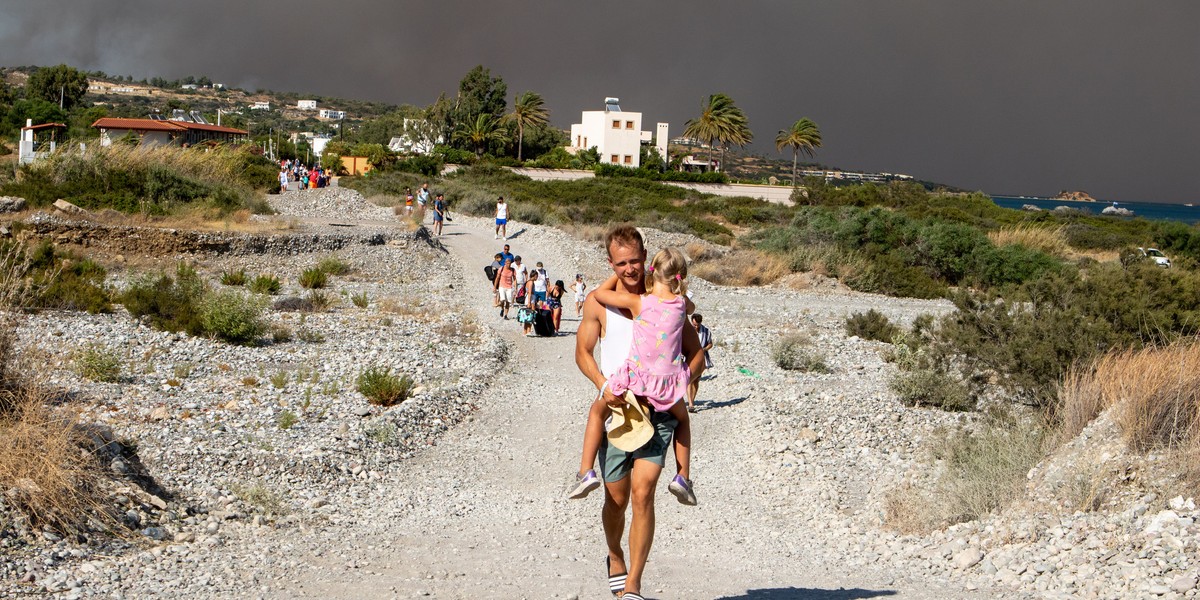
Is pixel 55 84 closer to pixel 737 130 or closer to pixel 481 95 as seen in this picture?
pixel 481 95

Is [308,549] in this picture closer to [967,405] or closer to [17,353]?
[17,353]

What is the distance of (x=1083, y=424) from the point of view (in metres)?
8.15

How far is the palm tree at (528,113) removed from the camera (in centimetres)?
9156

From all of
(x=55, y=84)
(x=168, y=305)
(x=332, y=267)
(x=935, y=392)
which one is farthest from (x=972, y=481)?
(x=55, y=84)

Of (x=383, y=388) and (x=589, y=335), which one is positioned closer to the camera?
(x=589, y=335)

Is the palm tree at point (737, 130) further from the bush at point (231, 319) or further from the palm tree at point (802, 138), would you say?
the bush at point (231, 319)

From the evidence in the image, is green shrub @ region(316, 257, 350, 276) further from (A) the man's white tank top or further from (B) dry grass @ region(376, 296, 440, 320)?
(A) the man's white tank top

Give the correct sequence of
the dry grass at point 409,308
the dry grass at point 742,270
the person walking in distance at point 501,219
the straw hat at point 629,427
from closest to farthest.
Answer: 1. the straw hat at point 629,427
2. the dry grass at point 409,308
3. the dry grass at point 742,270
4. the person walking in distance at point 501,219

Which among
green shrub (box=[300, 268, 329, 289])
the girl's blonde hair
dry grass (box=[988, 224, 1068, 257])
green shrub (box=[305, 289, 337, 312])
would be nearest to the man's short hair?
the girl's blonde hair

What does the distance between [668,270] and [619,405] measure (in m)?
0.70

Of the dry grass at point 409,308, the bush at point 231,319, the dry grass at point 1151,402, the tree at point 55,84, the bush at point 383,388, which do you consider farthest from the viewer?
the tree at point 55,84

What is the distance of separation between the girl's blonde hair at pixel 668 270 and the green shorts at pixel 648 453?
635 millimetres

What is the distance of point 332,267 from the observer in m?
26.1

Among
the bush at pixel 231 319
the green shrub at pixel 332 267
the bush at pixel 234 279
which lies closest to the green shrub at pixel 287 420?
the bush at pixel 231 319
